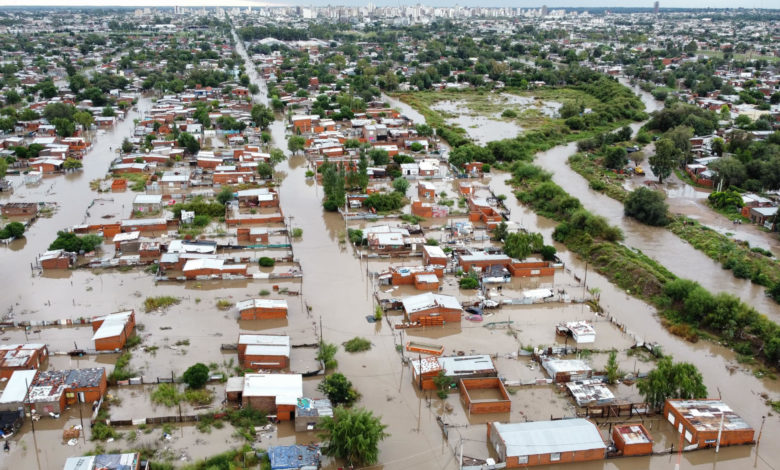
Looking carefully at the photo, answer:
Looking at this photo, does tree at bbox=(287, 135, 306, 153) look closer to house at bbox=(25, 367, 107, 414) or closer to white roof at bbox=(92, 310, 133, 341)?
white roof at bbox=(92, 310, 133, 341)

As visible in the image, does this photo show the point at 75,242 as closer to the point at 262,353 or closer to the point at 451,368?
the point at 262,353

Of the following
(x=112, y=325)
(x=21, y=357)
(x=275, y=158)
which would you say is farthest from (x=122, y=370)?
(x=275, y=158)

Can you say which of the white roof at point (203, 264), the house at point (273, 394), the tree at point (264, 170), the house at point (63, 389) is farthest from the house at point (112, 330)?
the tree at point (264, 170)

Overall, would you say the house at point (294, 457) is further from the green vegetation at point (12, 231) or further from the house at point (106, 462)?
the green vegetation at point (12, 231)

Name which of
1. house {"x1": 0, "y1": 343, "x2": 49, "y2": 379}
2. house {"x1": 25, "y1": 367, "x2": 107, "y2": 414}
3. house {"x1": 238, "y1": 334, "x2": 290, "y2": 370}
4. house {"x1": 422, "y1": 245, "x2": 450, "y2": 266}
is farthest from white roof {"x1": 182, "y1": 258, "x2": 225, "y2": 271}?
house {"x1": 422, "y1": 245, "x2": 450, "y2": 266}

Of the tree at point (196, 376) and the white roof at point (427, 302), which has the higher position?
the tree at point (196, 376)

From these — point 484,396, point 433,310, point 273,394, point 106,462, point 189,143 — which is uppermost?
point 189,143

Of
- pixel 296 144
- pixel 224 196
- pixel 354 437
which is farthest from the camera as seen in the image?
pixel 296 144
